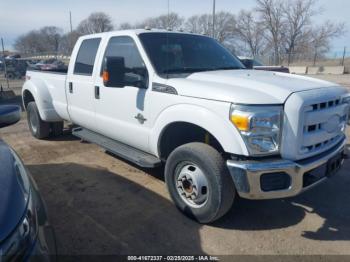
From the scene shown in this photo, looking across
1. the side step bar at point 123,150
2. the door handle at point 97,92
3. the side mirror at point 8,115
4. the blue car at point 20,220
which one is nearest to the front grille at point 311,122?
the side step bar at point 123,150

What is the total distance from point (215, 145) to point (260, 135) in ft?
2.78

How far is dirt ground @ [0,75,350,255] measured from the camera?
292cm

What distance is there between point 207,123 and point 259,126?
0.50 m

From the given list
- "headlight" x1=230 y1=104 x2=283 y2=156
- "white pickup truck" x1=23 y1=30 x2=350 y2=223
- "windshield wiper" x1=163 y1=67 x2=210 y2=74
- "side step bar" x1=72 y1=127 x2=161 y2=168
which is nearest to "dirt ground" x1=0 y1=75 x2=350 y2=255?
"white pickup truck" x1=23 y1=30 x2=350 y2=223

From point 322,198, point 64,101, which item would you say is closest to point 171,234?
point 322,198

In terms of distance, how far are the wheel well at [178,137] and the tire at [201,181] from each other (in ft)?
0.95

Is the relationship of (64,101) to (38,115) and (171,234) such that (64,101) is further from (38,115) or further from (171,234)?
(171,234)

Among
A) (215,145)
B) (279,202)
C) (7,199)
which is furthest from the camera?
(279,202)

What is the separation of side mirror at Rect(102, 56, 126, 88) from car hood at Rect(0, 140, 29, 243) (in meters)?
1.73

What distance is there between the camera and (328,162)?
311 cm

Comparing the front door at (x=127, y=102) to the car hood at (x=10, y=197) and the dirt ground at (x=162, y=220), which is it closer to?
the dirt ground at (x=162, y=220)

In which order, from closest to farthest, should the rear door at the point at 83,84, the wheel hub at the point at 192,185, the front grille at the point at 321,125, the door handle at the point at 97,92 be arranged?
the front grille at the point at 321,125 < the wheel hub at the point at 192,185 < the door handle at the point at 97,92 < the rear door at the point at 83,84

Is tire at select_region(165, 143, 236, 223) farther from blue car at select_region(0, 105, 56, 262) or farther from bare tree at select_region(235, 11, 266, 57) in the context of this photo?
bare tree at select_region(235, 11, 266, 57)

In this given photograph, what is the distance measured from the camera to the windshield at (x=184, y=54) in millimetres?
3754
